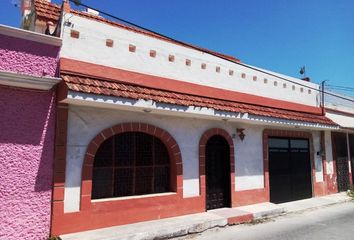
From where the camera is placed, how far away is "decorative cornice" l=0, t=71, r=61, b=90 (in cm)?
615

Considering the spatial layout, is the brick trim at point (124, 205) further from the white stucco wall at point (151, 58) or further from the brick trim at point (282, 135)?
the brick trim at point (282, 135)

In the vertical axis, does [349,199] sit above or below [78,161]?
below

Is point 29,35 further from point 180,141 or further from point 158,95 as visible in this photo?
point 180,141

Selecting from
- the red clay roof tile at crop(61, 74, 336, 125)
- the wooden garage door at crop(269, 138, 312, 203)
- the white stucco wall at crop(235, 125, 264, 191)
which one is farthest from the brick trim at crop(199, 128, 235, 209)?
the wooden garage door at crop(269, 138, 312, 203)

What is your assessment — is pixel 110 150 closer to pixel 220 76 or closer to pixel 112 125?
pixel 112 125

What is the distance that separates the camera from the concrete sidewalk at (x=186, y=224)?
682 centimetres

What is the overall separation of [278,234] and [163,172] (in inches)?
129

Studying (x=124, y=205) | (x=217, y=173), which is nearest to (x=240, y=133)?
(x=217, y=173)

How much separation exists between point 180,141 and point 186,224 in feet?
7.43

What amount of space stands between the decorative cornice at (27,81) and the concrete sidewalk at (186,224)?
9.99ft

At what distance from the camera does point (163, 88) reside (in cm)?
885

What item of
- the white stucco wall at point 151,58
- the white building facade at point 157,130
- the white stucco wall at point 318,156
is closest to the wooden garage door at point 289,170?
the white building facade at point 157,130

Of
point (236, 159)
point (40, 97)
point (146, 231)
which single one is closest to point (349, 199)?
point (236, 159)

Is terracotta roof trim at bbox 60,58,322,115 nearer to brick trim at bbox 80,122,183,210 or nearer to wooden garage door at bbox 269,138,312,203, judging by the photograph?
brick trim at bbox 80,122,183,210
